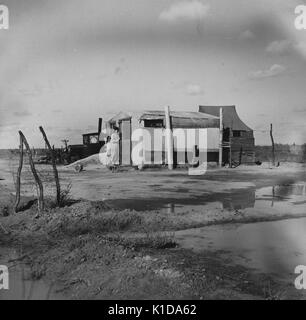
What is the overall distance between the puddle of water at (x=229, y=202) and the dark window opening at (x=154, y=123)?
11882 mm

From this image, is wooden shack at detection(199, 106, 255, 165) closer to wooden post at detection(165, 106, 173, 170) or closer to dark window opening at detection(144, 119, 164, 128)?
wooden post at detection(165, 106, 173, 170)

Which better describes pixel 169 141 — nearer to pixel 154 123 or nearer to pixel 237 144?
pixel 154 123

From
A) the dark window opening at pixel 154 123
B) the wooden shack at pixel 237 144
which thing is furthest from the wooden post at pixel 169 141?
the wooden shack at pixel 237 144

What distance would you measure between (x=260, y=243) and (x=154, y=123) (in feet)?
60.9

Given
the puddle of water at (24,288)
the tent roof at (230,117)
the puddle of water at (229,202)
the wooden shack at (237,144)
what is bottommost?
the puddle of water at (24,288)

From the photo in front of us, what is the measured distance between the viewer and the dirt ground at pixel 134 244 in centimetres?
565

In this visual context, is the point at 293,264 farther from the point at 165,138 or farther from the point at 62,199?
the point at 165,138

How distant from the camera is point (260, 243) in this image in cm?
797

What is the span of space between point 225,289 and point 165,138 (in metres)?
20.2

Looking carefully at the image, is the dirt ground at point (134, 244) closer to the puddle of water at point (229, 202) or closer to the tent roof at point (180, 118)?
the puddle of water at point (229, 202)

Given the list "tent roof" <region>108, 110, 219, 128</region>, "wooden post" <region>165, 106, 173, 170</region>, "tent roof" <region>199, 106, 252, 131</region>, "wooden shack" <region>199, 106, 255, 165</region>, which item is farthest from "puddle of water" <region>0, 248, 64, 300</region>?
"tent roof" <region>199, 106, 252, 131</region>

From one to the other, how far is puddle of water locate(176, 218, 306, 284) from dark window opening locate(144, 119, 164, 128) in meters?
16.6
